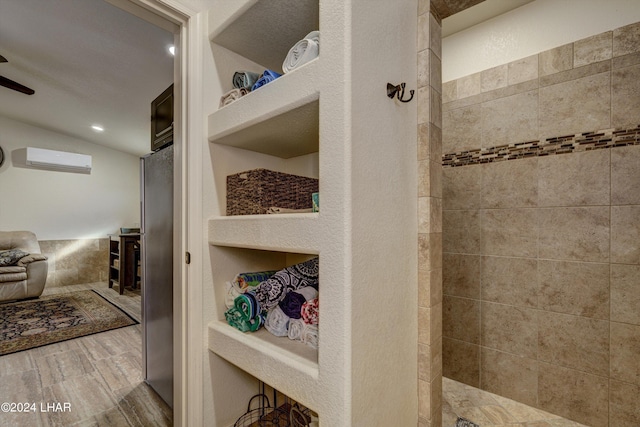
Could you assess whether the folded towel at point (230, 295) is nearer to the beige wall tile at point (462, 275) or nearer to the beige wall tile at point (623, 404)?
the beige wall tile at point (462, 275)

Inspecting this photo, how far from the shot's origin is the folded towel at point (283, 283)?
113cm

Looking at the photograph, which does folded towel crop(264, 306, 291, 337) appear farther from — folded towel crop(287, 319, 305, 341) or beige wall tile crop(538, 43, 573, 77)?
beige wall tile crop(538, 43, 573, 77)

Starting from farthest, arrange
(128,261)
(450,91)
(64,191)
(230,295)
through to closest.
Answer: (64,191)
(128,261)
(450,91)
(230,295)

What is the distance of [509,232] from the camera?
1688 millimetres

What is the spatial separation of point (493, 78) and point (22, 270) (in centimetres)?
571

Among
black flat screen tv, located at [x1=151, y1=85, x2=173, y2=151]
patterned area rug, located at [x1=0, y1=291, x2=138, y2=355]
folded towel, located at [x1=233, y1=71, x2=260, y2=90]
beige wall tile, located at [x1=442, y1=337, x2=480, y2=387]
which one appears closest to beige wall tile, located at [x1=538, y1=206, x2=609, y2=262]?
beige wall tile, located at [x1=442, y1=337, x2=480, y2=387]

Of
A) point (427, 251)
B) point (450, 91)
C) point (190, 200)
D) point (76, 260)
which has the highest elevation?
point (450, 91)

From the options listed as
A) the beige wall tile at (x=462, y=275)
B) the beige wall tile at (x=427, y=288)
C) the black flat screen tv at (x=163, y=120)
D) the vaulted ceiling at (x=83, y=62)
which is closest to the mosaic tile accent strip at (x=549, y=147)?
the beige wall tile at (x=462, y=275)

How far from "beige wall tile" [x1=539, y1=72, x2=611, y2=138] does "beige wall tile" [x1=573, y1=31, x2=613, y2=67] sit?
86 mm

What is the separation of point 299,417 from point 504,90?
6.81ft

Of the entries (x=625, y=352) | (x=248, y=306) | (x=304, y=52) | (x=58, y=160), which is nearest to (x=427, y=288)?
(x=248, y=306)

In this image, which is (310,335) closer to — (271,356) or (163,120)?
(271,356)

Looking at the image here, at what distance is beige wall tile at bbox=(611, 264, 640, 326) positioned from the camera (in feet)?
4.37

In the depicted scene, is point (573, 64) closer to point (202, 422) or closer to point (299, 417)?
point (299, 417)
